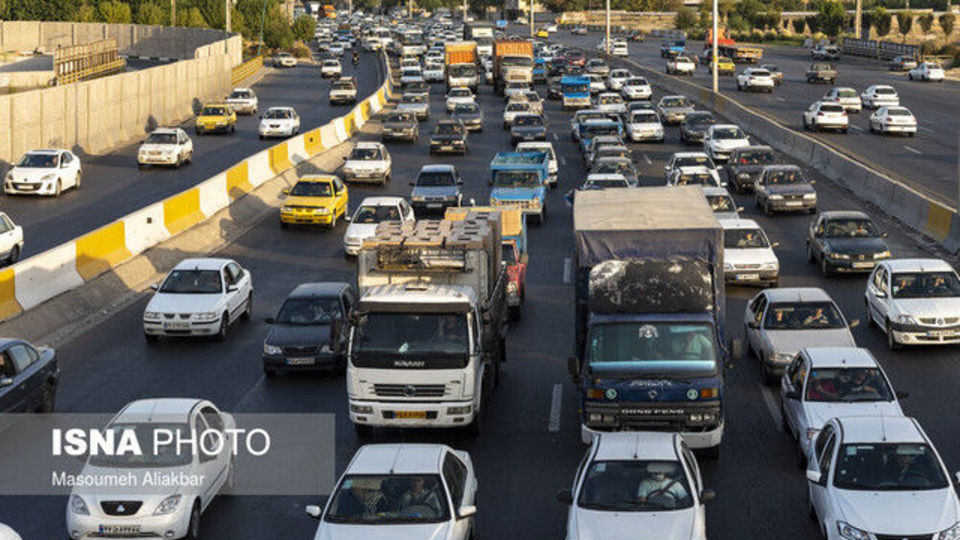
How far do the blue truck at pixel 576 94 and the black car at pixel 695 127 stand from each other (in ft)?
50.3

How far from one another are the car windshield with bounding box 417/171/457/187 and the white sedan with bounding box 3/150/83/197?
12.5m

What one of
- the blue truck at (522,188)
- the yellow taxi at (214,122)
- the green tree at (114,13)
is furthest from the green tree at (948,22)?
the blue truck at (522,188)

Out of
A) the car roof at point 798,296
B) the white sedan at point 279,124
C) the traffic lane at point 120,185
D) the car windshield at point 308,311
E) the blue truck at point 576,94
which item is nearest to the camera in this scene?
the car roof at point 798,296

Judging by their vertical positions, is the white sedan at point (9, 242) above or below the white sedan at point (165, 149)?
below

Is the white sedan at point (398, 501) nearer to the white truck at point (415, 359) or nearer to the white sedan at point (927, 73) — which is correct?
the white truck at point (415, 359)

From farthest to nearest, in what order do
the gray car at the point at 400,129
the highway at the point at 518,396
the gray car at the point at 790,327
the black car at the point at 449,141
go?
1. the gray car at the point at 400,129
2. the black car at the point at 449,141
3. the gray car at the point at 790,327
4. the highway at the point at 518,396

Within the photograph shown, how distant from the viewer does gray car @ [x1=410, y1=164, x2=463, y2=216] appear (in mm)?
42469

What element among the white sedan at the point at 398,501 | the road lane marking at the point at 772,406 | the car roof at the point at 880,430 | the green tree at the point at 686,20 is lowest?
the road lane marking at the point at 772,406

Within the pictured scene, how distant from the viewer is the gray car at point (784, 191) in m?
41.1

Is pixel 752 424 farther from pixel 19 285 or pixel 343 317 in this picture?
pixel 19 285

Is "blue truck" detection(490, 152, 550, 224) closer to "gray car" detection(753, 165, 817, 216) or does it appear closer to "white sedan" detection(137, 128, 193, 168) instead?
"gray car" detection(753, 165, 817, 216)

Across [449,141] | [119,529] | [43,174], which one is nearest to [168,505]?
[119,529]

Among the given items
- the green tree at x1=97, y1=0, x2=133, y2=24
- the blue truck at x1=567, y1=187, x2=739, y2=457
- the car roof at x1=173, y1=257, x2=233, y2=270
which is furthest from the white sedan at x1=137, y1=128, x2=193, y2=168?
the green tree at x1=97, y1=0, x2=133, y2=24

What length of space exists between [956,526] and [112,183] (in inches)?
1599
